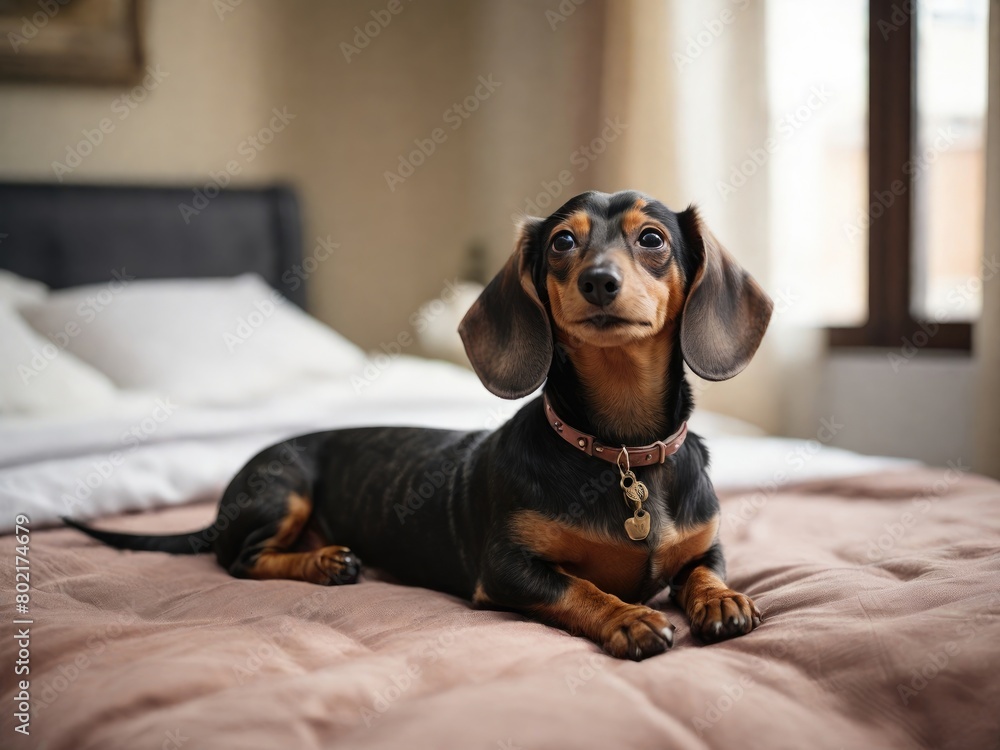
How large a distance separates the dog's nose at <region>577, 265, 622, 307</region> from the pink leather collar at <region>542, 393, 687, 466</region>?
0.23 metres

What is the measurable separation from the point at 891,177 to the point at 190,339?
2.85 metres

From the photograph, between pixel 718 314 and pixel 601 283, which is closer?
pixel 601 283

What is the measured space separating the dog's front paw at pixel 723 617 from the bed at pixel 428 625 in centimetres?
4

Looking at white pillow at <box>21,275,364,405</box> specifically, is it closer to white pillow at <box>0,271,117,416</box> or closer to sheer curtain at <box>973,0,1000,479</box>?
white pillow at <box>0,271,117,416</box>

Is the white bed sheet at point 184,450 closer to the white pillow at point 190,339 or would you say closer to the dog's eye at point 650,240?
the white pillow at point 190,339

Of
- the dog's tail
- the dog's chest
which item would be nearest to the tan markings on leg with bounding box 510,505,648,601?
the dog's chest

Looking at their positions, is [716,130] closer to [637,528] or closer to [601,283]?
[601,283]

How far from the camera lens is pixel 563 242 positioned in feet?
5.02

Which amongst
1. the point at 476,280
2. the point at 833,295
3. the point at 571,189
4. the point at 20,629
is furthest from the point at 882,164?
the point at 20,629

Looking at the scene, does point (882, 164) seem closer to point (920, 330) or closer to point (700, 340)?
point (920, 330)

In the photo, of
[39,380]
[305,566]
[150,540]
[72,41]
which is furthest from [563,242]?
[72,41]

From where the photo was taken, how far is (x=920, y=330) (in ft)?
11.3

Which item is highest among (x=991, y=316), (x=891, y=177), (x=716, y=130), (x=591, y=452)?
(x=716, y=130)

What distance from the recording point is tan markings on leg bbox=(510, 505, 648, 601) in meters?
1.41
